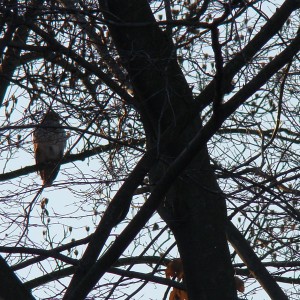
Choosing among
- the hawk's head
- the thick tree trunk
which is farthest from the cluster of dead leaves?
the hawk's head

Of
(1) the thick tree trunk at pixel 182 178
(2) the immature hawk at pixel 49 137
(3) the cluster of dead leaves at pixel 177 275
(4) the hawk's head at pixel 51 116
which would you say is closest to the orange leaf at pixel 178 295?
(3) the cluster of dead leaves at pixel 177 275

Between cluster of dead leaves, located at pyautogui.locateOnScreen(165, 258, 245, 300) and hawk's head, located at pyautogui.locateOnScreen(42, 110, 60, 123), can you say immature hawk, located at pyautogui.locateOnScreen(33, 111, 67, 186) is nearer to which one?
hawk's head, located at pyautogui.locateOnScreen(42, 110, 60, 123)

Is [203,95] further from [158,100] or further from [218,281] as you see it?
[218,281]

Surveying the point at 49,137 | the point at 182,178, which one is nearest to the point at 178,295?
the point at 182,178

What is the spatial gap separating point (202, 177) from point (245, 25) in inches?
39.3

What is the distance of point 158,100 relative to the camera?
5008 mm

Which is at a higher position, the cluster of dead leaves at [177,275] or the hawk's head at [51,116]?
the hawk's head at [51,116]

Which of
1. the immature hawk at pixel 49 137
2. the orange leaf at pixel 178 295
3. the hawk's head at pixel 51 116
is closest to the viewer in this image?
the immature hawk at pixel 49 137

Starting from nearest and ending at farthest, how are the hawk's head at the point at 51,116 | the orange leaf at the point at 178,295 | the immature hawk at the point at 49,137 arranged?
the immature hawk at the point at 49,137
the hawk's head at the point at 51,116
the orange leaf at the point at 178,295

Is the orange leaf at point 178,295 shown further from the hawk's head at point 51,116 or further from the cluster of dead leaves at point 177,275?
the hawk's head at point 51,116

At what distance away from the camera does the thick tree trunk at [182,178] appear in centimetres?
473

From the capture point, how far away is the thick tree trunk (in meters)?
4.73

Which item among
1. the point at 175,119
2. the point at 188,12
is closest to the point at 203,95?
the point at 175,119

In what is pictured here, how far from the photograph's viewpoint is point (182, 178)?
15.7 ft
